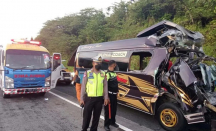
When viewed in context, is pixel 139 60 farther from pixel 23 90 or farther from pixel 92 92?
pixel 23 90

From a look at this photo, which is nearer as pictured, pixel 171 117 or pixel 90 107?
pixel 90 107

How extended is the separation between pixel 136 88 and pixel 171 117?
1213mm

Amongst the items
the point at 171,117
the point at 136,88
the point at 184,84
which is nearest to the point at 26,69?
the point at 136,88

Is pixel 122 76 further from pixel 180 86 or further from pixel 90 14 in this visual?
pixel 90 14

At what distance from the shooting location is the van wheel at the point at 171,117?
4145 millimetres

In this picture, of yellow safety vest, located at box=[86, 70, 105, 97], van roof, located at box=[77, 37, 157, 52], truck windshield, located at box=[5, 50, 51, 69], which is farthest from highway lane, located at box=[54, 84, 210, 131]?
truck windshield, located at box=[5, 50, 51, 69]

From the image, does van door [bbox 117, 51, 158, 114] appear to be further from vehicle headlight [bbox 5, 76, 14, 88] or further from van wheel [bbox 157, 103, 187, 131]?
vehicle headlight [bbox 5, 76, 14, 88]

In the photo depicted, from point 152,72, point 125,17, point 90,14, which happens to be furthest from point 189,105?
point 90,14

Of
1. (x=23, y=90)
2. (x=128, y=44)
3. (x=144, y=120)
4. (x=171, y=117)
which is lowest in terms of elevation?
(x=144, y=120)

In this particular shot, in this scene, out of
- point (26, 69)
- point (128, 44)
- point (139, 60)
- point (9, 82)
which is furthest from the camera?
point (26, 69)

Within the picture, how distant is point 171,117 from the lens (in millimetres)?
4324

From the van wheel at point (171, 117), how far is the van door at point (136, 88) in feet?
0.98

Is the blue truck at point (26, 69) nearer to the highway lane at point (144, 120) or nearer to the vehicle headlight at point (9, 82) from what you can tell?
the vehicle headlight at point (9, 82)

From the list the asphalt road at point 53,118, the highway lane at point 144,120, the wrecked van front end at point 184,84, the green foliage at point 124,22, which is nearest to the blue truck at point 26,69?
the asphalt road at point 53,118
